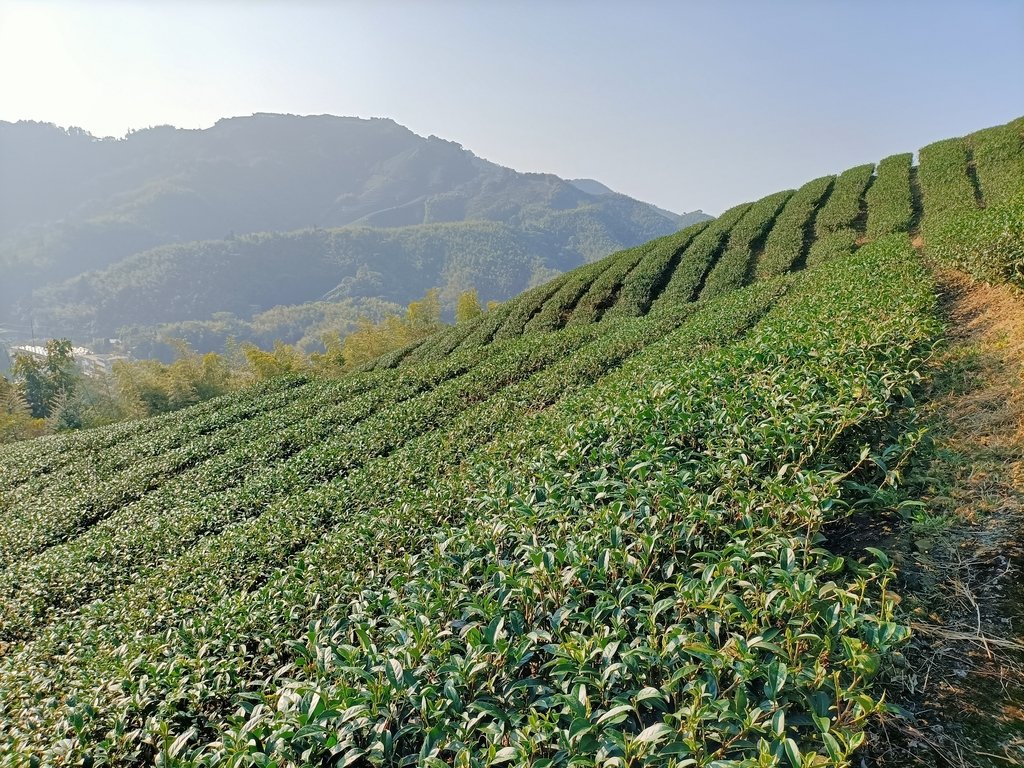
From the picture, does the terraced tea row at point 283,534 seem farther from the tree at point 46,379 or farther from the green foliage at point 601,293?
the tree at point 46,379

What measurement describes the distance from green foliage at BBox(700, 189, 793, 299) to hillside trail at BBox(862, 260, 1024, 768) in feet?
63.7

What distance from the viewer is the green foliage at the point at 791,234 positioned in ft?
79.4

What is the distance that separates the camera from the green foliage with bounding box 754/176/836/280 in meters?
24.2

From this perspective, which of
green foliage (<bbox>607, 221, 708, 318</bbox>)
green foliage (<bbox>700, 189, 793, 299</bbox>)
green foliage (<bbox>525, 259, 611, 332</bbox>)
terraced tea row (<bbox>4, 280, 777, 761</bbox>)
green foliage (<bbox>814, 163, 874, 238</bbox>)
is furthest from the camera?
green foliage (<bbox>525, 259, 611, 332</bbox>)

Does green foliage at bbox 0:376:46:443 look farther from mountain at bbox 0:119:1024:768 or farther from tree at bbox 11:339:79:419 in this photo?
mountain at bbox 0:119:1024:768

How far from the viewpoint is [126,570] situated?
9.35 metres

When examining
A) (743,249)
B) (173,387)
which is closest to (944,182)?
(743,249)

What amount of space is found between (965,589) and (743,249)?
87.0 feet

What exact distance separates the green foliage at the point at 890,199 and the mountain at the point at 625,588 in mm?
14516

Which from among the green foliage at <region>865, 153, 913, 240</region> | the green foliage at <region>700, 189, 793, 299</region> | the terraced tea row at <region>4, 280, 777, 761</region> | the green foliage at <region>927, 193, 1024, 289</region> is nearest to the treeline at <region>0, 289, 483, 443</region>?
the green foliage at <region>700, 189, 793, 299</region>

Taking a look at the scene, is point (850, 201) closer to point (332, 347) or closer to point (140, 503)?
point (140, 503)

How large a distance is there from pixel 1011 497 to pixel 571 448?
333 centimetres

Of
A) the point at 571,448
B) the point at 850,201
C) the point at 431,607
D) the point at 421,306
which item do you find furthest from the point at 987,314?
the point at 421,306

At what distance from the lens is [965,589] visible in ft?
10.5
